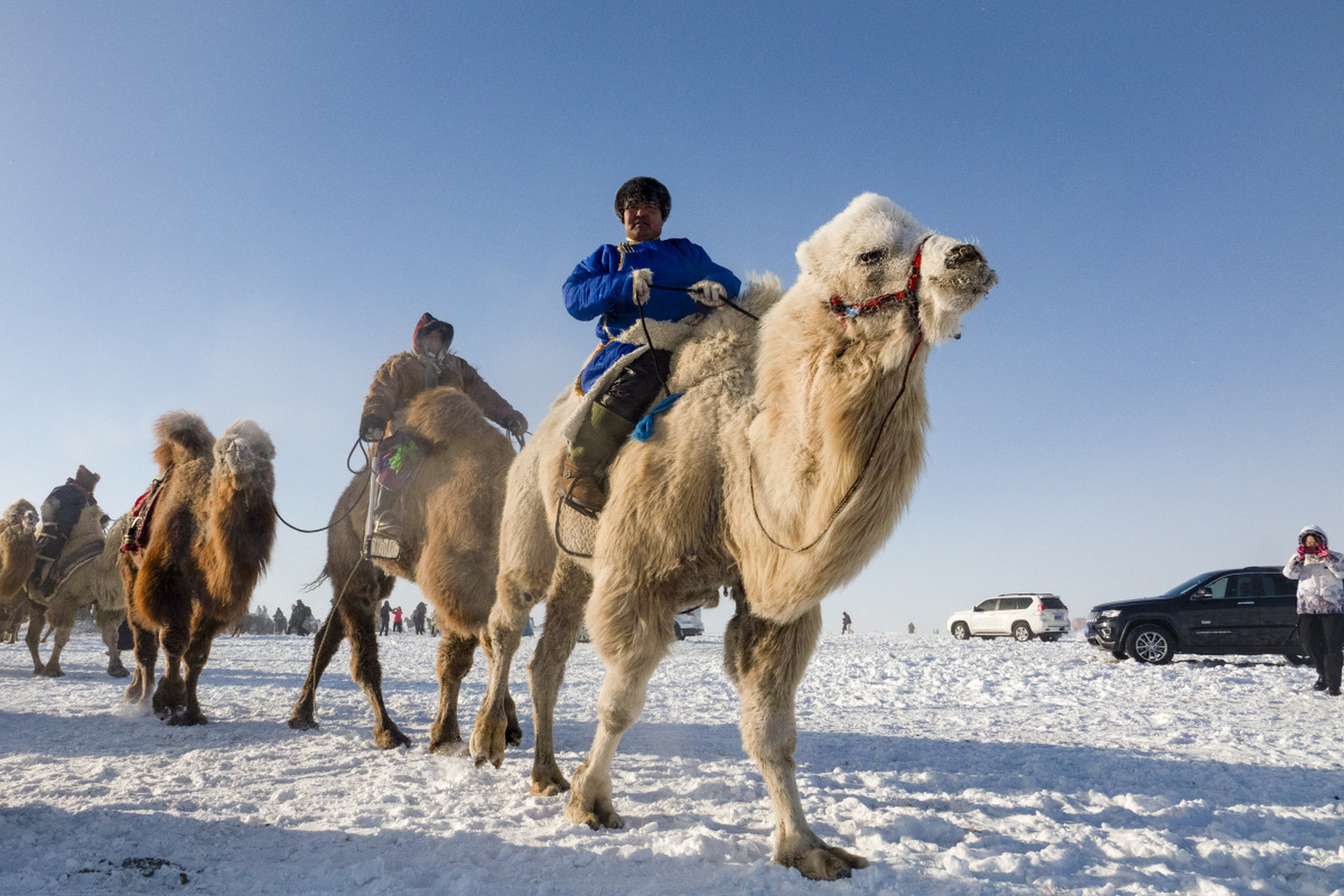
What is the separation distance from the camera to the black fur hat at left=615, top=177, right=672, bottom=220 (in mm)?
4309

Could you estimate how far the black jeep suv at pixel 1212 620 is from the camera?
12938 millimetres

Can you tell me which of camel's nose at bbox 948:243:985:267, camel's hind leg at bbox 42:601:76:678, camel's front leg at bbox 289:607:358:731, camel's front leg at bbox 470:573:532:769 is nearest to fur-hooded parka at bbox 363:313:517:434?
camel's front leg at bbox 289:607:358:731

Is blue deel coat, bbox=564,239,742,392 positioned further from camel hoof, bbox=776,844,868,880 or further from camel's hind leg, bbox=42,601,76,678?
camel's hind leg, bbox=42,601,76,678

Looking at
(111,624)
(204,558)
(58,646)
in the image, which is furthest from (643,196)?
(111,624)

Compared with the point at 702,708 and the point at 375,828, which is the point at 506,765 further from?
the point at 702,708

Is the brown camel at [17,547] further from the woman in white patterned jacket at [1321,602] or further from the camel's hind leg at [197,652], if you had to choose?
the woman in white patterned jacket at [1321,602]

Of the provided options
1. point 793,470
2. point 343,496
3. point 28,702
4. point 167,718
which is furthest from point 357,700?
point 793,470

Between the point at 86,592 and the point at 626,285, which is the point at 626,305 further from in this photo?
the point at 86,592

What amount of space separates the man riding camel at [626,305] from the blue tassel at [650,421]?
0.49 ft

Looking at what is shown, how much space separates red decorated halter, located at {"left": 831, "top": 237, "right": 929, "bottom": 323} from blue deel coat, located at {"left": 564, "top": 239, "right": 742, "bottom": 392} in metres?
1.07

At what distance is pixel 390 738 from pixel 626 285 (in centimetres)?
387

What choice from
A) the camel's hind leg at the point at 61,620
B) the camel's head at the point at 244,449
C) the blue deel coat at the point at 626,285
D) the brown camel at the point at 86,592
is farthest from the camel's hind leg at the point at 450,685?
the camel's hind leg at the point at 61,620

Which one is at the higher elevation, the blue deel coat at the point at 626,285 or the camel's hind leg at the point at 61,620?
the blue deel coat at the point at 626,285

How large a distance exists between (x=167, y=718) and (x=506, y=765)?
3.81m
